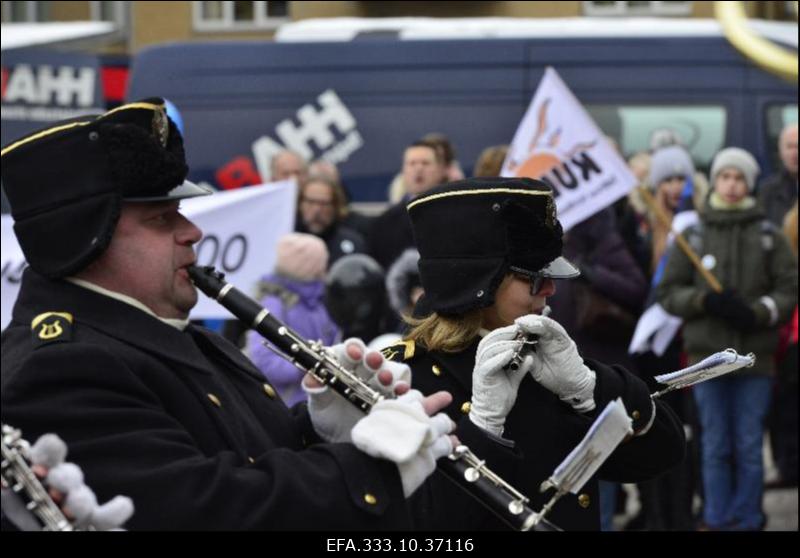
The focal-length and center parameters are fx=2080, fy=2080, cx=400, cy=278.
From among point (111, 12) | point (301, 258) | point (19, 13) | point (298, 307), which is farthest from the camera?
point (19, 13)

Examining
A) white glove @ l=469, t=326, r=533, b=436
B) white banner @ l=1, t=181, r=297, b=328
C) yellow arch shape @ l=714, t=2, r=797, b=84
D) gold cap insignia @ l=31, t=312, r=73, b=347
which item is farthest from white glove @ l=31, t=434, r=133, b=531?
yellow arch shape @ l=714, t=2, r=797, b=84

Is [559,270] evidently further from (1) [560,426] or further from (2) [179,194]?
(2) [179,194]

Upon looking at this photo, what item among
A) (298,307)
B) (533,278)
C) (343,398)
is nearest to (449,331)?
(533,278)

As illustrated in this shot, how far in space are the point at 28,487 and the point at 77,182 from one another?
720 millimetres

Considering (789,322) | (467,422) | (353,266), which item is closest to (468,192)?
(467,422)

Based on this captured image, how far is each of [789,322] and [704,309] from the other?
1.85 ft

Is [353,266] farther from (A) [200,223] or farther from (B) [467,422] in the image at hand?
(B) [467,422]

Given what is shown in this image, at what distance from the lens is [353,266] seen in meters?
9.56

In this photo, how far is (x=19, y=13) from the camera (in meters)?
22.0

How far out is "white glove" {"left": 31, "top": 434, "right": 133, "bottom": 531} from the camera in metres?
3.60

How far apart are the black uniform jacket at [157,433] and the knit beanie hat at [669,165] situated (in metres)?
6.78

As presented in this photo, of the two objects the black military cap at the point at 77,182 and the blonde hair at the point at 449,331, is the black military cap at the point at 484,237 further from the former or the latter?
the black military cap at the point at 77,182

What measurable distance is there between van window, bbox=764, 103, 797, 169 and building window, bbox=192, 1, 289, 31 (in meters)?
8.88

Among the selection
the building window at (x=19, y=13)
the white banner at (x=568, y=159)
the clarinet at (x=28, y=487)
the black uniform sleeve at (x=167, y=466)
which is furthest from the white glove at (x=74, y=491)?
the building window at (x=19, y=13)
